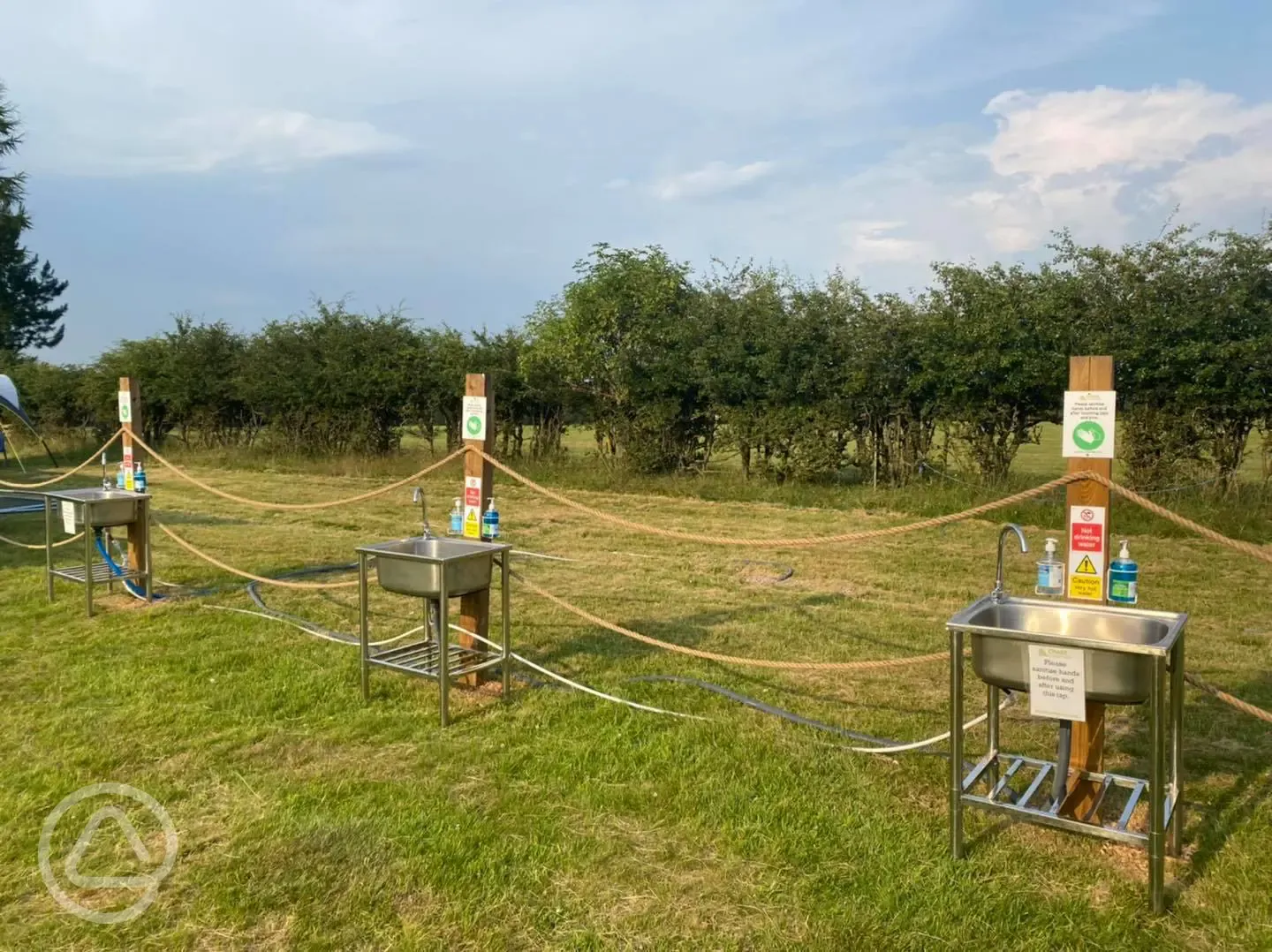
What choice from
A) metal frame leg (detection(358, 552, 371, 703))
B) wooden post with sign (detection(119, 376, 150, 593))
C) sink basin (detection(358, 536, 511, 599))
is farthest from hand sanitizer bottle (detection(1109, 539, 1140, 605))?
wooden post with sign (detection(119, 376, 150, 593))

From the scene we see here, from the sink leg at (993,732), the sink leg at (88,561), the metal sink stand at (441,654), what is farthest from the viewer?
the sink leg at (88,561)

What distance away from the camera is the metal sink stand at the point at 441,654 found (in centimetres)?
376

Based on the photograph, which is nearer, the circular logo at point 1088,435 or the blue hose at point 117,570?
the circular logo at point 1088,435

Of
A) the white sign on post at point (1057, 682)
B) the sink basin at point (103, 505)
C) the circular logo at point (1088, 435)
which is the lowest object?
the white sign on post at point (1057, 682)

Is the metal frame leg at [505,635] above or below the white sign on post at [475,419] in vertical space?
below

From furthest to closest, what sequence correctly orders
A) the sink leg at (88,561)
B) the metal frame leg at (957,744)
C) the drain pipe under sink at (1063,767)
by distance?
the sink leg at (88,561), the drain pipe under sink at (1063,767), the metal frame leg at (957,744)

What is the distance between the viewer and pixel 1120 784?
125 inches

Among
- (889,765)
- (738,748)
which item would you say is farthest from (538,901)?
(889,765)

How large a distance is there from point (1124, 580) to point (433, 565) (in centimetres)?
256

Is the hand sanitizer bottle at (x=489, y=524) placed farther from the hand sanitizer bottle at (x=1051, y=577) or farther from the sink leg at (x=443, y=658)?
the hand sanitizer bottle at (x=1051, y=577)

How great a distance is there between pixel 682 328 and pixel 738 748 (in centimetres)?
955

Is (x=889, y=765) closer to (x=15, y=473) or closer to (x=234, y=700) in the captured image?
(x=234, y=700)

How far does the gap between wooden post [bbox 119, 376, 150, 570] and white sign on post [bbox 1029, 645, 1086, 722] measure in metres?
5.38
